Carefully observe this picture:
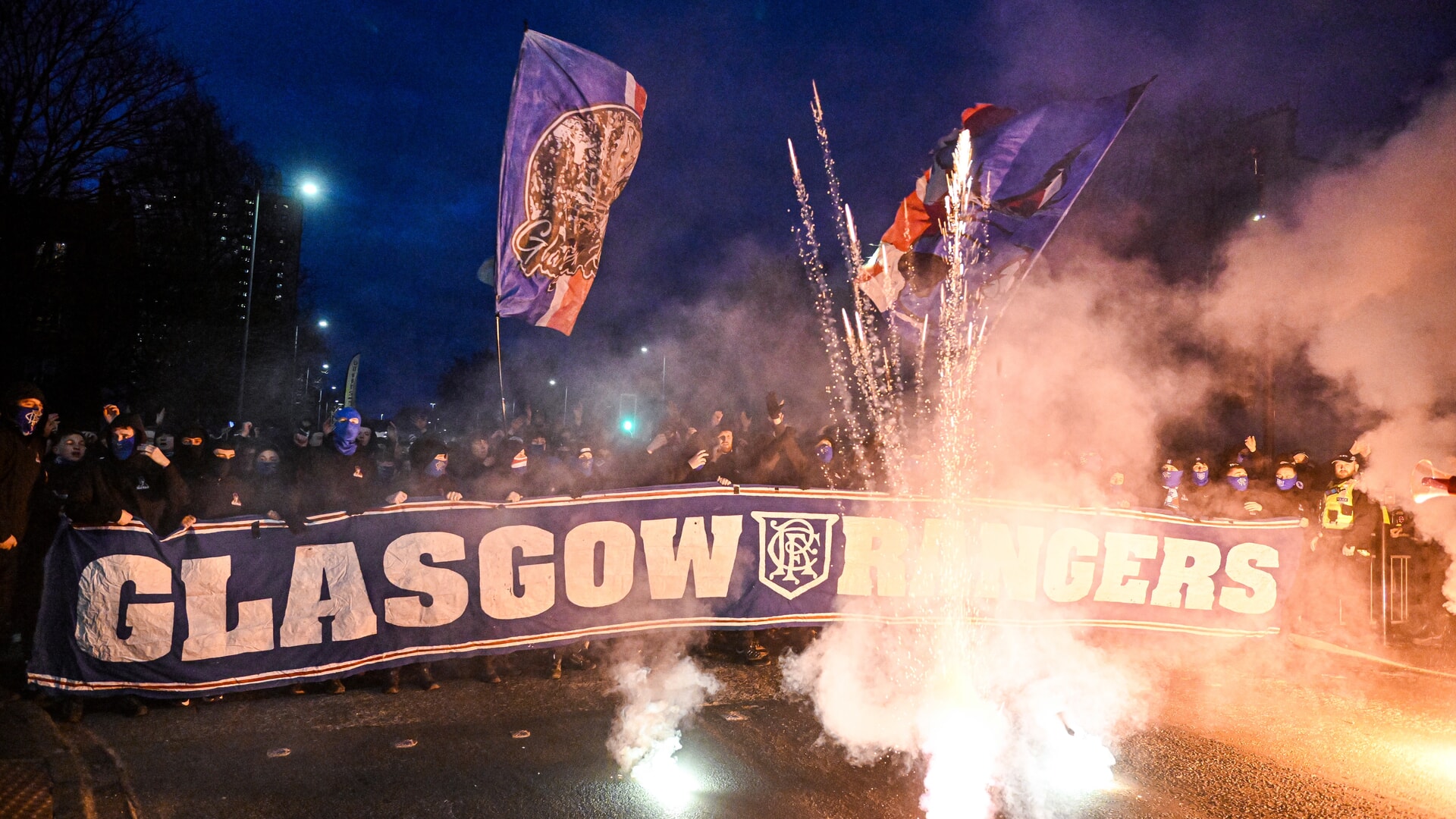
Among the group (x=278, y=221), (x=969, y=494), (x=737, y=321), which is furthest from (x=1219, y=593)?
(x=278, y=221)

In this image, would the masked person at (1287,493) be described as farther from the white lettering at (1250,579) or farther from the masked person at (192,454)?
the masked person at (192,454)

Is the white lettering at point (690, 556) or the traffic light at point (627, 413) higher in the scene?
the traffic light at point (627, 413)

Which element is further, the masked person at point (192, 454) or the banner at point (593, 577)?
the masked person at point (192, 454)

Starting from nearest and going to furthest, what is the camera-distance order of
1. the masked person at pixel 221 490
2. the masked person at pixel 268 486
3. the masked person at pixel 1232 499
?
the masked person at pixel 268 486 < the masked person at pixel 221 490 < the masked person at pixel 1232 499

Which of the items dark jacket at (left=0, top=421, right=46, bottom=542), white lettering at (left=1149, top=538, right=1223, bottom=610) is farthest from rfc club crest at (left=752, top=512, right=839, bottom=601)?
dark jacket at (left=0, top=421, right=46, bottom=542)

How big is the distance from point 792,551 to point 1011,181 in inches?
135

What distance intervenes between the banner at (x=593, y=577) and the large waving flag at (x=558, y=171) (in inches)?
58.9

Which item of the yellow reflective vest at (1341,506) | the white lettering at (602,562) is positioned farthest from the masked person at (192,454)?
the yellow reflective vest at (1341,506)

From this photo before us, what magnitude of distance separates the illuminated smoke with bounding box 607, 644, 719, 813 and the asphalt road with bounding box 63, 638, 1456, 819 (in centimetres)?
8

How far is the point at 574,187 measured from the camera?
5211mm

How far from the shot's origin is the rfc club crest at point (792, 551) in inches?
226

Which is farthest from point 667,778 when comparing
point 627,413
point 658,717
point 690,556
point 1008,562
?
point 627,413

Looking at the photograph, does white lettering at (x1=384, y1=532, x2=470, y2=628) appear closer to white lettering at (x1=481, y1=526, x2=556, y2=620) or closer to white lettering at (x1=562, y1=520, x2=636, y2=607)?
white lettering at (x1=481, y1=526, x2=556, y2=620)

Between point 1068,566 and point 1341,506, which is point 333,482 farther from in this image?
point 1341,506
